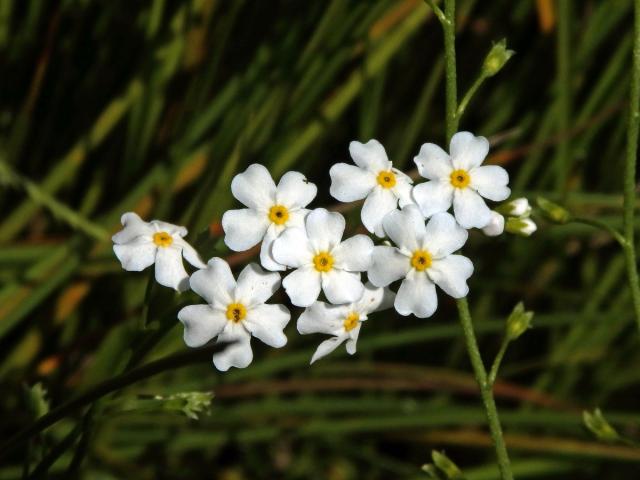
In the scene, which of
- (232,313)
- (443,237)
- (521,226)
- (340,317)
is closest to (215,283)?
(232,313)

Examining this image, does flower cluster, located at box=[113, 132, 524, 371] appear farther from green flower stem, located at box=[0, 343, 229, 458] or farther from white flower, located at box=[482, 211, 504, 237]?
green flower stem, located at box=[0, 343, 229, 458]

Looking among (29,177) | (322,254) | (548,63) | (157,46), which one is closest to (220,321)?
(322,254)

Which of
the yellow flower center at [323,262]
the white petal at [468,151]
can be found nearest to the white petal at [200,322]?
the yellow flower center at [323,262]

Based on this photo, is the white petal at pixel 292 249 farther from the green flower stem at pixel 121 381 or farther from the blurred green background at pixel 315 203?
the blurred green background at pixel 315 203

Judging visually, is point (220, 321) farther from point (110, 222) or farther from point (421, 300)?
point (110, 222)

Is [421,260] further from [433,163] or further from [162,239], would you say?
[162,239]

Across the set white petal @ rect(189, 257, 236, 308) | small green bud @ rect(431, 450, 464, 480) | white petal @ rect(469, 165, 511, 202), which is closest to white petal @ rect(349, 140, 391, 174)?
white petal @ rect(469, 165, 511, 202)
